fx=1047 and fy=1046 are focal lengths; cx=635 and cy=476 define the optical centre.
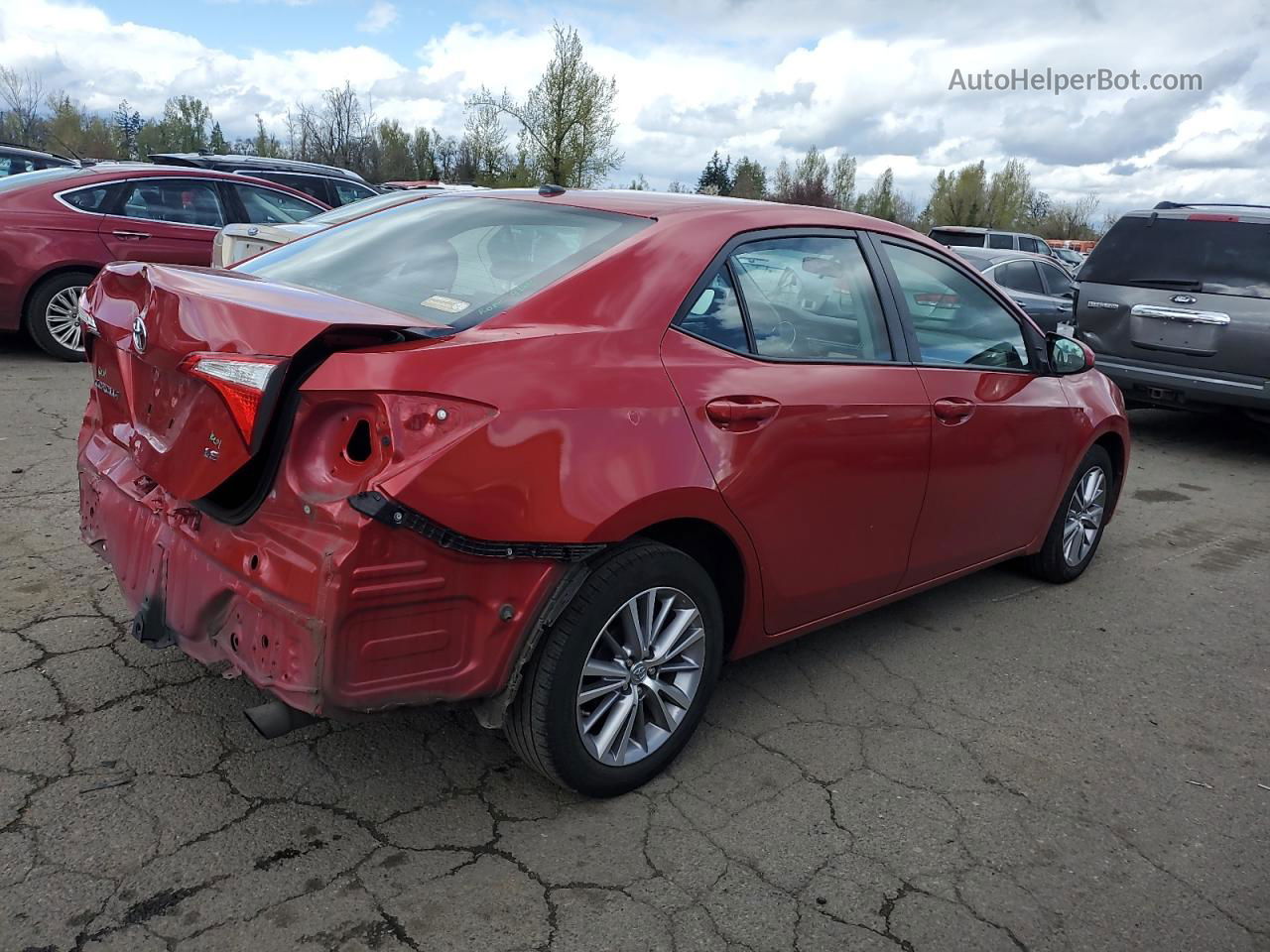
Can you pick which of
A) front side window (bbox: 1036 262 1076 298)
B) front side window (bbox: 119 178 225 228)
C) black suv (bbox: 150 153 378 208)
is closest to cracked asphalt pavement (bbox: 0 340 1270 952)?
front side window (bbox: 119 178 225 228)

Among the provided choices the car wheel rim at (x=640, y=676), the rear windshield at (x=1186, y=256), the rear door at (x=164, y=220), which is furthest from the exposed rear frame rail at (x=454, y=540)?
the rear door at (x=164, y=220)

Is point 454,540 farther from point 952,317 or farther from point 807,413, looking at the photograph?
point 952,317

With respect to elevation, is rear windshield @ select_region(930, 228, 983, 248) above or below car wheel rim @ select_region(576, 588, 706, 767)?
above

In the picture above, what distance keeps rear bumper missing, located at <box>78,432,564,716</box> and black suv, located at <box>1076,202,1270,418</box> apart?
7000 millimetres

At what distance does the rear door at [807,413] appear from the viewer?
301cm

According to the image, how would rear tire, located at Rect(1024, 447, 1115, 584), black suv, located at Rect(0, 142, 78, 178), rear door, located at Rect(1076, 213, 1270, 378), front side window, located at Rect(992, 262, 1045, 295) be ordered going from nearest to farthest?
rear tire, located at Rect(1024, 447, 1115, 584)
rear door, located at Rect(1076, 213, 1270, 378)
front side window, located at Rect(992, 262, 1045, 295)
black suv, located at Rect(0, 142, 78, 178)

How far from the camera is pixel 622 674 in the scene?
286 cm

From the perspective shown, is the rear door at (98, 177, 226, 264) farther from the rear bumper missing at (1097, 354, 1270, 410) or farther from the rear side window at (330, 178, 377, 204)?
the rear bumper missing at (1097, 354, 1270, 410)

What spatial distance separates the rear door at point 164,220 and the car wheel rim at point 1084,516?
7.37 meters

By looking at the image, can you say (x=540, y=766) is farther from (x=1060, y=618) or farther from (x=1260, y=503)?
(x=1260, y=503)

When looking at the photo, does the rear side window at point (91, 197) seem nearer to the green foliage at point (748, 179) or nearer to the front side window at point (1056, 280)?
the front side window at point (1056, 280)

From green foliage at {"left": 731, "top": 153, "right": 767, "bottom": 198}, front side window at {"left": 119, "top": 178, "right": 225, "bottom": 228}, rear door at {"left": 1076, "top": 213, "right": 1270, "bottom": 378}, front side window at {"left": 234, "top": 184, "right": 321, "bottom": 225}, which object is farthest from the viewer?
green foliage at {"left": 731, "top": 153, "right": 767, "bottom": 198}

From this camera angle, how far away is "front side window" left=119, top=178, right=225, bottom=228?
877cm

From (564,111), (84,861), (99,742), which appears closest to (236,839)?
(84,861)
